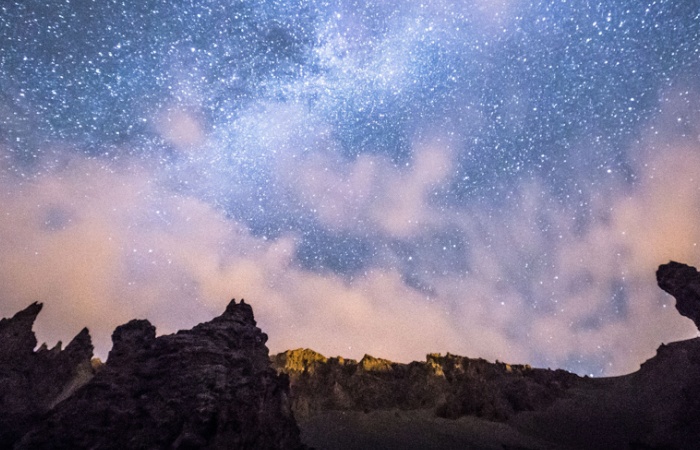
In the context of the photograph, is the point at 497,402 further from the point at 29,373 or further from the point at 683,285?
the point at 29,373

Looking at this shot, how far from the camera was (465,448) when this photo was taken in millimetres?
50375

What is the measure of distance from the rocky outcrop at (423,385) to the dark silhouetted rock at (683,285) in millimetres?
36765

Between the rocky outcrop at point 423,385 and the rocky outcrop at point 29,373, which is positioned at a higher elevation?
the rocky outcrop at point 423,385

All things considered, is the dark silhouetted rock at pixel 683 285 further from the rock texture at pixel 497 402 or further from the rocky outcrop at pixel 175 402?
the rocky outcrop at pixel 175 402

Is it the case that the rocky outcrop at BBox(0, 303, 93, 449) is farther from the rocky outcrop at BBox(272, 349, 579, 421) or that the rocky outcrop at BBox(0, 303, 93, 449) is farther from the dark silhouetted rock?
the dark silhouetted rock

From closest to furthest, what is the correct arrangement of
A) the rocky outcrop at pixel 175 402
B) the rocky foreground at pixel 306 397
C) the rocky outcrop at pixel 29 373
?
the rocky outcrop at pixel 175 402 → the rocky foreground at pixel 306 397 → the rocky outcrop at pixel 29 373

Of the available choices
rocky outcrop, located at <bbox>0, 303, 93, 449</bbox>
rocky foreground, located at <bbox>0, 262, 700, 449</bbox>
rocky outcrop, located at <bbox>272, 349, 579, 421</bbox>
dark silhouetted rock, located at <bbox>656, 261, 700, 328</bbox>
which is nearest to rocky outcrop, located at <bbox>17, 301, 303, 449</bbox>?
rocky foreground, located at <bbox>0, 262, 700, 449</bbox>

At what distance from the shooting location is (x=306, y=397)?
7288 centimetres

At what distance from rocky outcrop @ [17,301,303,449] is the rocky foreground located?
0.07m

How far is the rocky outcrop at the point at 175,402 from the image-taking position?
68.1 feet

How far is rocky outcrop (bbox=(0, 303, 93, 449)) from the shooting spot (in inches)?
1261

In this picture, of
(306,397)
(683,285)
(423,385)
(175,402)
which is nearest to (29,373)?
(175,402)

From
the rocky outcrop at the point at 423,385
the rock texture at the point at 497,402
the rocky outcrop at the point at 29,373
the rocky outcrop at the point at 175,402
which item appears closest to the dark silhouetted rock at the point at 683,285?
the rock texture at the point at 497,402

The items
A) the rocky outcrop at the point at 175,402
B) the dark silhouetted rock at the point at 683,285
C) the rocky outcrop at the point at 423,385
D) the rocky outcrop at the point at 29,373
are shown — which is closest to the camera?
the rocky outcrop at the point at 175,402
